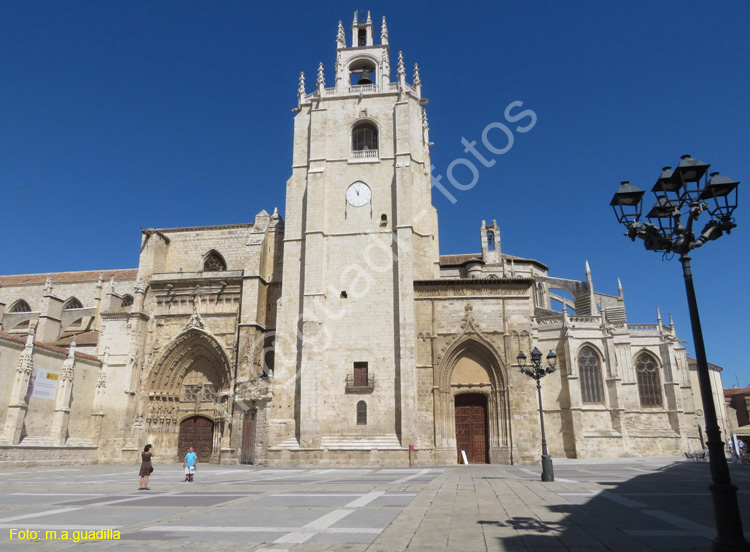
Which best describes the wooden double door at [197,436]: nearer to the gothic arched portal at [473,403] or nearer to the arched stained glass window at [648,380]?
the gothic arched portal at [473,403]

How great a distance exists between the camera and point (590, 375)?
30.1m

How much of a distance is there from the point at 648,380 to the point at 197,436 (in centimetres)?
2727

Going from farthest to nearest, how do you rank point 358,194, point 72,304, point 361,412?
point 72,304 → point 358,194 → point 361,412

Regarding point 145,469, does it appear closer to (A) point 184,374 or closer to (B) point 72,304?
(A) point 184,374

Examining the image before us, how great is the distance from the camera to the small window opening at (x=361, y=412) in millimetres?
23234

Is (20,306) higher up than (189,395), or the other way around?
(20,306)

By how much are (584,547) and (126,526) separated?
5430mm

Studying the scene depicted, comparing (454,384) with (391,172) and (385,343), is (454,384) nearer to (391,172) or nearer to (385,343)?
(385,343)

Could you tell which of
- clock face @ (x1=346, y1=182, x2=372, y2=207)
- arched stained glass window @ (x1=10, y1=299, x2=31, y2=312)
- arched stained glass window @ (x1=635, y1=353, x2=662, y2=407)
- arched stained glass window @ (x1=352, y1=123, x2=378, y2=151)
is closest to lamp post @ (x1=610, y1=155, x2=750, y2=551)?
clock face @ (x1=346, y1=182, x2=372, y2=207)

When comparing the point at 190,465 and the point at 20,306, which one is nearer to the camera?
the point at 190,465

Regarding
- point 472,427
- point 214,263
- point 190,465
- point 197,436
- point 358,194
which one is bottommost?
point 190,465

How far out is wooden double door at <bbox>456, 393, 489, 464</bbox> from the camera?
77.5 feet

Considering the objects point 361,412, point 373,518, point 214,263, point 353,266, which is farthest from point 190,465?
point 214,263

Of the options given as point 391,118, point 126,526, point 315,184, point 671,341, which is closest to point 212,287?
point 315,184
